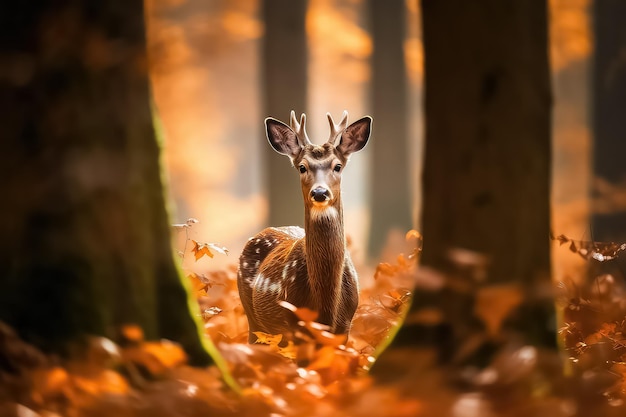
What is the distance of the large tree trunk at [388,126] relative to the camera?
12.9 meters

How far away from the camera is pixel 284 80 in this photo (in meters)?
10.5

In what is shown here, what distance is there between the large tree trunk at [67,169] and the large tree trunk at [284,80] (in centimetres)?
735

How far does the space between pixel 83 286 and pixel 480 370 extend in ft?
5.99

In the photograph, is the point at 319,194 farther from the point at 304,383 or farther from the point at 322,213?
the point at 304,383

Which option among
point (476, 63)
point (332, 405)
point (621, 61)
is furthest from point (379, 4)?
point (332, 405)

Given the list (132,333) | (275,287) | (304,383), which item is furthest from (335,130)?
(132,333)

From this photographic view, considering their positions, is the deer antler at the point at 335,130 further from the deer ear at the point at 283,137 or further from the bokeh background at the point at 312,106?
the bokeh background at the point at 312,106

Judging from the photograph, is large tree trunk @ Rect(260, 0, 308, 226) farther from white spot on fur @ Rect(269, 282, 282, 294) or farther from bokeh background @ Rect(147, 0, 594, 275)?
white spot on fur @ Rect(269, 282, 282, 294)

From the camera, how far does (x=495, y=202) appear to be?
312cm

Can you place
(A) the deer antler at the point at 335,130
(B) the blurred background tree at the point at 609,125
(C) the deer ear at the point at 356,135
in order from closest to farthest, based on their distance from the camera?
(A) the deer antler at the point at 335,130
(C) the deer ear at the point at 356,135
(B) the blurred background tree at the point at 609,125

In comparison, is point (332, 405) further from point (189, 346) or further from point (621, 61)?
point (621, 61)

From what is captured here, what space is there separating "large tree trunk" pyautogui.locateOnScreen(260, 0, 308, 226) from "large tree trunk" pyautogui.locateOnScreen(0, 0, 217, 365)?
7349 millimetres

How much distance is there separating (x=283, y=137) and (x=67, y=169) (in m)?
3.04

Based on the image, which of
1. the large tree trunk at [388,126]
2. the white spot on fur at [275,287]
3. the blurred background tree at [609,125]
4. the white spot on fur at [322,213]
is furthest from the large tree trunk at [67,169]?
the large tree trunk at [388,126]
